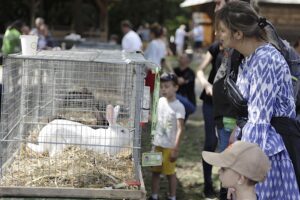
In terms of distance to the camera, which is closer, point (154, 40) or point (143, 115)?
point (143, 115)

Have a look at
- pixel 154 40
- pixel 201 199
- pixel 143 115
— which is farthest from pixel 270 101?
pixel 154 40

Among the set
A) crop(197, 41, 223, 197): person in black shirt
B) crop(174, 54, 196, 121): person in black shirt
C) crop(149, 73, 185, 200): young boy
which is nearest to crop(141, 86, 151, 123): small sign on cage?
crop(197, 41, 223, 197): person in black shirt

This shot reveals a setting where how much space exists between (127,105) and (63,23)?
22221 mm

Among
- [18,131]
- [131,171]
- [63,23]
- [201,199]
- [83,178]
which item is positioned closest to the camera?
[83,178]

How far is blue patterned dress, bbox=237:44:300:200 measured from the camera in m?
3.00

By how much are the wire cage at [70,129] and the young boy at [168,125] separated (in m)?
0.48

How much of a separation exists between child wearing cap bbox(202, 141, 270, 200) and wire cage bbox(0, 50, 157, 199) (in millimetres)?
890

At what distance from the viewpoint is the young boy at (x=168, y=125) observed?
5.50 meters

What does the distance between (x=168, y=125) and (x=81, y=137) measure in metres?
1.47

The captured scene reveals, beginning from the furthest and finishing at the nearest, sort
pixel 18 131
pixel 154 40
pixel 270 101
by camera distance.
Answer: pixel 154 40
pixel 18 131
pixel 270 101

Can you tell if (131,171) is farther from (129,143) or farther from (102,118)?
(102,118)

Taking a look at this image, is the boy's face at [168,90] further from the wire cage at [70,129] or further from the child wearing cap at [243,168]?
the child wearing cap at [243,168]

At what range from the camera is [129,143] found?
4258mm

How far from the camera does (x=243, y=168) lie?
2805 mm
